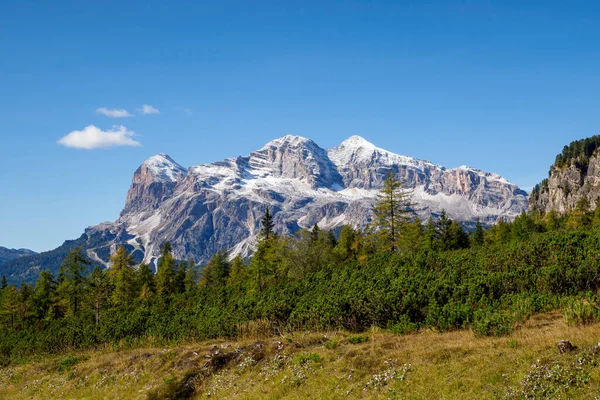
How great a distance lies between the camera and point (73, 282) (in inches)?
2574

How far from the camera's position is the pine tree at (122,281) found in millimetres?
62188

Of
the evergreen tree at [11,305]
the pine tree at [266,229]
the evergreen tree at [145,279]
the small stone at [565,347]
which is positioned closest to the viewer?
the small stone at [565,347]

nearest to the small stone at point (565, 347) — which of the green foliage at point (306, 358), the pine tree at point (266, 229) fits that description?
the green foliage at point (306, 358)

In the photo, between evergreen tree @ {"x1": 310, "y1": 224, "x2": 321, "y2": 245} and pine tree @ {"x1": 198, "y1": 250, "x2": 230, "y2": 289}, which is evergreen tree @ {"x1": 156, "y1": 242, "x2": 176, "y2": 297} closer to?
pine tree @ {"x1": 198, "y1": 250, "x2": 230, "y2": 289}

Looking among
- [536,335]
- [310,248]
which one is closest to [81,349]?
[310,248]

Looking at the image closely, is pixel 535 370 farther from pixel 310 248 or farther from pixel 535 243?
pixel 310 248

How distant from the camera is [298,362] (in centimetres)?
1552

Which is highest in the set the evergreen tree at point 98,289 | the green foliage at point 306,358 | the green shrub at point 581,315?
the green shrub at point 581,315

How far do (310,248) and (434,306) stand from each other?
31.0 metres

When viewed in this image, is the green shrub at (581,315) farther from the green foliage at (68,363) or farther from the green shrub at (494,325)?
the green foliage at (68,363)

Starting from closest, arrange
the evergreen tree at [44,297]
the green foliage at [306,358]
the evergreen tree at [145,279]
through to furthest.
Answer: the green foliage at [306,358], the evergreen tree at [44,297], the evergreen tree at [145,279]

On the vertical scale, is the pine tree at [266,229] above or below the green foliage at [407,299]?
above

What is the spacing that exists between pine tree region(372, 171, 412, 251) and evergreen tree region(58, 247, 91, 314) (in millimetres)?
44688

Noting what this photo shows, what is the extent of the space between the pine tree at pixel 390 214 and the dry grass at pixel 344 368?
96.7 feet
